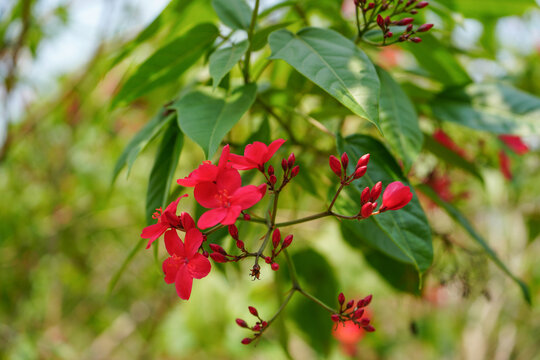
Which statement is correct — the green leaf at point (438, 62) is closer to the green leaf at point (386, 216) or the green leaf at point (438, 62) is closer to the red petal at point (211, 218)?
the green leaf at point (386, 216)

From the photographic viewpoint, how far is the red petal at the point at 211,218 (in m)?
→ 0.47

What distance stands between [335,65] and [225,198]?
0.22 m

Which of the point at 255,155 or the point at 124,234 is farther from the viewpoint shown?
the point at 124,234

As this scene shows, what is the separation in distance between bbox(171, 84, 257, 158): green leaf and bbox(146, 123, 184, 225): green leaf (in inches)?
2.4

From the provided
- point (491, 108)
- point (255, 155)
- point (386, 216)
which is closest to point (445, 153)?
point (491, 108)

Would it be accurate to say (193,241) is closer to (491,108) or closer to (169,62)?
(169,62)

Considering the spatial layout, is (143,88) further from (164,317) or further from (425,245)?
(164,317)

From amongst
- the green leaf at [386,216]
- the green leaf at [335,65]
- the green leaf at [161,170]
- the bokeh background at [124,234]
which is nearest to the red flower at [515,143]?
the bokeh background at [124,234]

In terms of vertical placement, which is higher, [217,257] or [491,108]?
[217,257]

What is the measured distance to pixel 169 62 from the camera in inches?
27.8

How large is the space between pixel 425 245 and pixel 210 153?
0.32 m

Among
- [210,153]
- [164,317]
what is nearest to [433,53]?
[210,153]

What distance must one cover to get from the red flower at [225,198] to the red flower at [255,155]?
0.03 meters

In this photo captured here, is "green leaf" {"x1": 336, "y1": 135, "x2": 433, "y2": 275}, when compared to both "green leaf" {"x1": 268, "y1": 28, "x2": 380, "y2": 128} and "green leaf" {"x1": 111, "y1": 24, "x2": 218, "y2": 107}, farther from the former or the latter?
"green leaf" {"x1": 111, "y1": 24, "x2": 218, "y2": 107}
